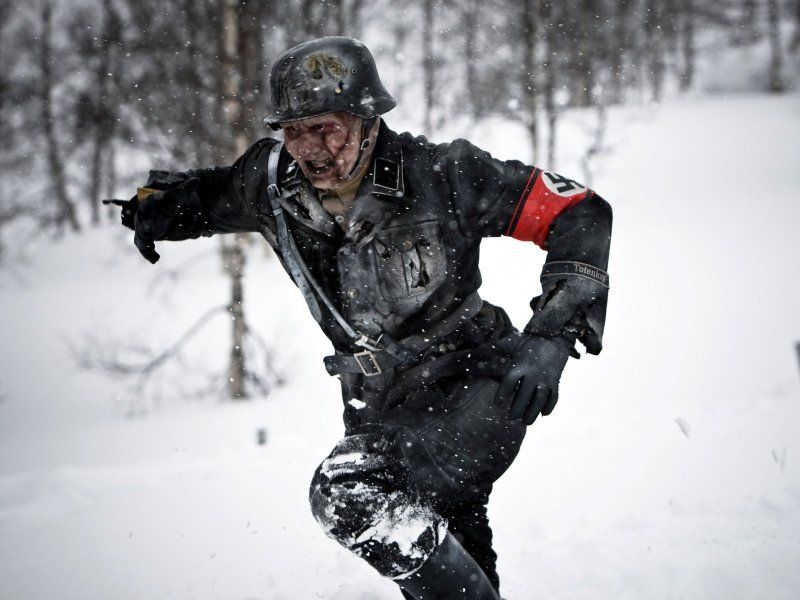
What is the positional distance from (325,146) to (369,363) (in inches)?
28.0

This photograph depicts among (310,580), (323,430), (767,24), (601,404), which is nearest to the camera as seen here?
(310,580)

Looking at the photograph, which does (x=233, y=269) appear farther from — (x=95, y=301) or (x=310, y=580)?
(x=95, y=301)

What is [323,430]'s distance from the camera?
19.9 ft

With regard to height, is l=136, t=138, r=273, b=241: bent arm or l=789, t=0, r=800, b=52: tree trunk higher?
l=789, t=0, r=800, b=52: tree trunk

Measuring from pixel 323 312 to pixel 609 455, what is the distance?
10.1ft

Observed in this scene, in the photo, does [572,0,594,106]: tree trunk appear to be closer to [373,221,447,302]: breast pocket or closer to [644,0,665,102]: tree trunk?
[644,0,665,102]: tree trunk

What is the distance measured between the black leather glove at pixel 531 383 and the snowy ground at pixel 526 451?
1.58m

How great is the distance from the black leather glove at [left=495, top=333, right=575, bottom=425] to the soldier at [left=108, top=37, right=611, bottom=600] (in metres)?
0.01

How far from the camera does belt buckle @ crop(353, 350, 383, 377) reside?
2.28m

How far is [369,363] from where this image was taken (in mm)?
2297

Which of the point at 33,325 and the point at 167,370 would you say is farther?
the point at 33,325

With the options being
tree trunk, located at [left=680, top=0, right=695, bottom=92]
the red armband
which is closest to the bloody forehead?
the red armband

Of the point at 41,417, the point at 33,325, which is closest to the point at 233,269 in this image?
the point at 41,417

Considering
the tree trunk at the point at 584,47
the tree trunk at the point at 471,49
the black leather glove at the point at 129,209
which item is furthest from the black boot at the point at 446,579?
the tree trunk at the point at 584,47
